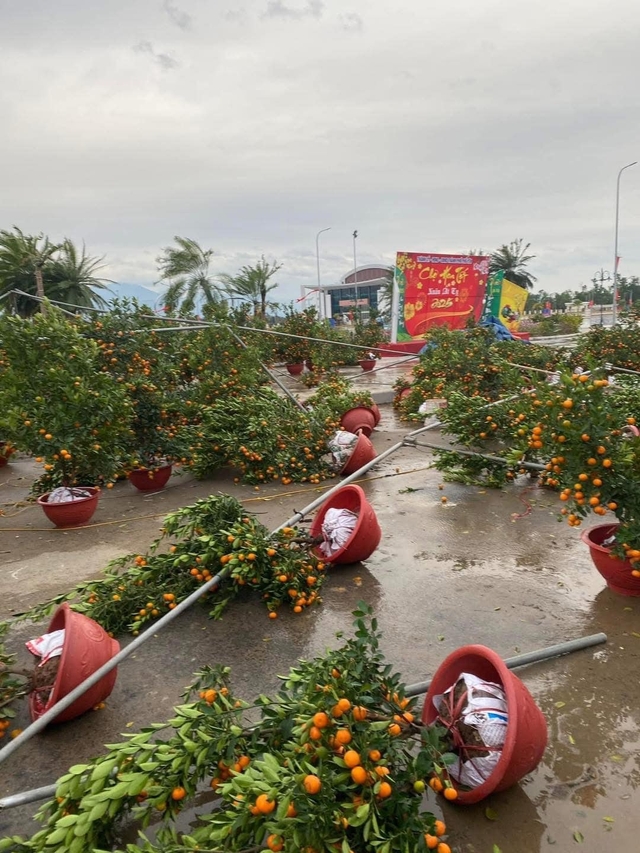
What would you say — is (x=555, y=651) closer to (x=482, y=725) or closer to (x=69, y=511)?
(x=482, y=725)

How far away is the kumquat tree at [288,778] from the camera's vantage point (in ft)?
6.33

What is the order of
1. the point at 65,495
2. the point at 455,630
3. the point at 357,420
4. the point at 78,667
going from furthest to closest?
the point at 357,420, the point at 65,495, the point at 455,630, the point at 78,667

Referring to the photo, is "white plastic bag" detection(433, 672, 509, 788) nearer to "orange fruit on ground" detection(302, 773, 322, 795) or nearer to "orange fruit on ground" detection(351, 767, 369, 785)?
"orange fruit on ground" detection(351, 767, 369, 785)

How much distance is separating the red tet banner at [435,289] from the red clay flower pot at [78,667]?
20540 mm

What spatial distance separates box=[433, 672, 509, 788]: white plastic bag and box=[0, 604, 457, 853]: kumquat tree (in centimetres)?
15

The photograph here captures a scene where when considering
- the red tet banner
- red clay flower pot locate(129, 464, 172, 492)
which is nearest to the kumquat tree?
red clay flower pot locate(129, 464, 172, 492)

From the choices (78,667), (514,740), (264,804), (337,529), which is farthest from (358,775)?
(337,529)

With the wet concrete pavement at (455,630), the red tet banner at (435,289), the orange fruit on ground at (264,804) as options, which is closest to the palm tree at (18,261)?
the red tet banner at (435,289)

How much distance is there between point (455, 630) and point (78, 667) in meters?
2.24

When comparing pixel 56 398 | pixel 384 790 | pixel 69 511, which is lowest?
pixel 69 511

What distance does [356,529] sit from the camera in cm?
449

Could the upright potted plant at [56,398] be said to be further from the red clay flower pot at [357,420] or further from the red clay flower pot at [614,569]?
the red clay flower pot at [614,569]

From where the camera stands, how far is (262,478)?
740cm

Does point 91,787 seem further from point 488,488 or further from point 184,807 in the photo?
point 488,488
